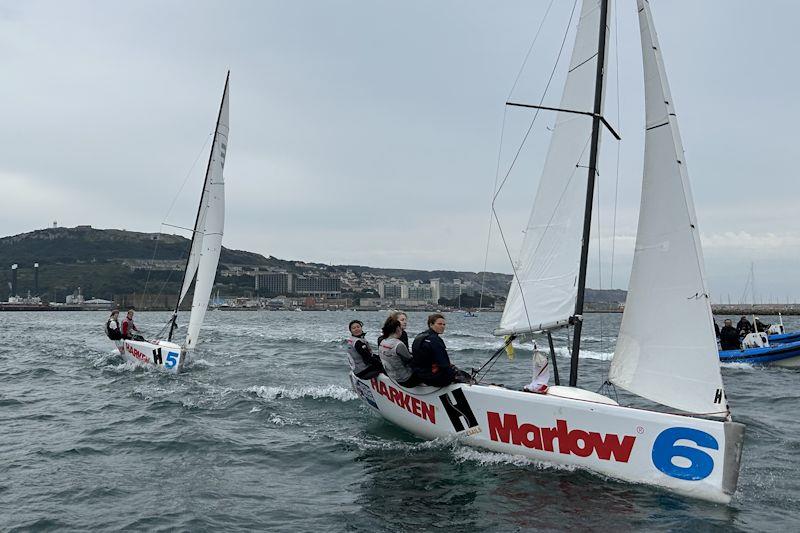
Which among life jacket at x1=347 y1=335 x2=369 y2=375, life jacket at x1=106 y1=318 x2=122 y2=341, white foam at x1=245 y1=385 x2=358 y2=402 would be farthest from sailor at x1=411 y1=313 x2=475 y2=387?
life jacket at x1=106 y1=318 x2=122 y2=341

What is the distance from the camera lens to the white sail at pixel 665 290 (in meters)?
5.82

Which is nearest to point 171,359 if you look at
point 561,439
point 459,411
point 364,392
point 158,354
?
point 158,354

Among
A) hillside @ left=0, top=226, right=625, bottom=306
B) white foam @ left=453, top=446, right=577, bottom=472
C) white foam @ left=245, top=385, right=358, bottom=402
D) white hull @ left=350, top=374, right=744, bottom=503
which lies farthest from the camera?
hillside @ left=0, top=226, right=625, bottom=306

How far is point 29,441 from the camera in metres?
7.53

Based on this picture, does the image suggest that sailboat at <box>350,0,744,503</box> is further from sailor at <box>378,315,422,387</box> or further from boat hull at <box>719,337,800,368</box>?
boat hull at <box>719,337,800,368</box>

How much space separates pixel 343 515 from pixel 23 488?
290cm

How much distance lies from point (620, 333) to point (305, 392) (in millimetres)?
6209

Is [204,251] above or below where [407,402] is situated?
above

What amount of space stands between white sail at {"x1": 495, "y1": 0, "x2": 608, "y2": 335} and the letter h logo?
3.37 feet

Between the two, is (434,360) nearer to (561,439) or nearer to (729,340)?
(561,439)

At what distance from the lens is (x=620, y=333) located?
6508mm

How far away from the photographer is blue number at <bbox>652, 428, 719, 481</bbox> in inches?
213

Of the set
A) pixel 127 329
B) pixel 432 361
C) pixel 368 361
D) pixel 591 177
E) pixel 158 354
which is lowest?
pixel 158 354

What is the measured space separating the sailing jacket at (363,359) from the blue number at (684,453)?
3491mm
